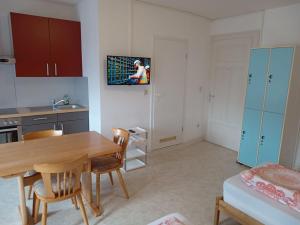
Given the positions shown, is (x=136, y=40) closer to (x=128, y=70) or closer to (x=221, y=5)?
(x=128, y=70)

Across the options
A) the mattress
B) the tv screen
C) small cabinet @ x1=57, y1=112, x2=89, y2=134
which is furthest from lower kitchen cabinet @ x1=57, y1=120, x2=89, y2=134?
the mattress

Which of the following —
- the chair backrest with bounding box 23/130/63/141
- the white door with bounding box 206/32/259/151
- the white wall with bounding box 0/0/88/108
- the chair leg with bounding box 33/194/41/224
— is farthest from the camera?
the white door with bounding box 206/32/259/151

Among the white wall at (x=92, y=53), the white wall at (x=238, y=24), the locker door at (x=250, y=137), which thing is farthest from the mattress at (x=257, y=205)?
the white wall at (x=238, y=24)

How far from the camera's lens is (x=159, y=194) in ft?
9.20

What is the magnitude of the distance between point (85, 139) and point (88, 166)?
367 millimetres

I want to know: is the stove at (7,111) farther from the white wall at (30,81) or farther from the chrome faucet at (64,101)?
the chrome faucet at (64,101)

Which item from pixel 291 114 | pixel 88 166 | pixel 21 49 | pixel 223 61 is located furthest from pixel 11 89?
pixel 291 114

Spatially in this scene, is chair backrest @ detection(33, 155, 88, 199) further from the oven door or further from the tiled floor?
the oven door

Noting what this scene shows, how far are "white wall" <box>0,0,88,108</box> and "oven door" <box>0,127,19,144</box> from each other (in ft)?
2.17

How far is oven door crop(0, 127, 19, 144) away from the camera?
10.4 feet

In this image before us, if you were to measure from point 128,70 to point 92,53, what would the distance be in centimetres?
63

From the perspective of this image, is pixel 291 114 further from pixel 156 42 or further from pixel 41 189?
pixel 41 189

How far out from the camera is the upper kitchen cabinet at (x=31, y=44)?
128 inches

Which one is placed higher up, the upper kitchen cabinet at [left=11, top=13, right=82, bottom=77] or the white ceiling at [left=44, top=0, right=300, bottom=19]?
the white ceiling at [left=44, top=0, right=300, bottom=19]
